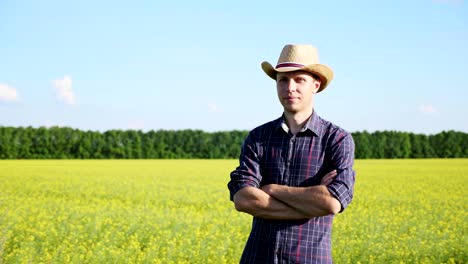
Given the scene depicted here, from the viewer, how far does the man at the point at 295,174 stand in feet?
11.9

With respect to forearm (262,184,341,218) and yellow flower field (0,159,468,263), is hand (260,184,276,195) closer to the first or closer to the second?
forearm (262,184,341,218)

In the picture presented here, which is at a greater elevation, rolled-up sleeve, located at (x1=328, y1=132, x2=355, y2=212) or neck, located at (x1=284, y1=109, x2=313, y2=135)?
neck, located at (x1=284, y1=109, x2=313, y2=135)

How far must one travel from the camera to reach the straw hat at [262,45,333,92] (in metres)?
3.66

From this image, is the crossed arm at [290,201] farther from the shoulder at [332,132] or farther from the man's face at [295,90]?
the man's face at [295,90]

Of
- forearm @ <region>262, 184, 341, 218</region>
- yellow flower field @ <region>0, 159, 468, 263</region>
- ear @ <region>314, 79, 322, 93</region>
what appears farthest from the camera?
yellow flower field @ <region>0, 159, 468, 263</region>

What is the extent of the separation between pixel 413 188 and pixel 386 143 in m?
44.8

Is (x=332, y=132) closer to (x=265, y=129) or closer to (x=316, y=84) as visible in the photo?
(x=316, y=84)

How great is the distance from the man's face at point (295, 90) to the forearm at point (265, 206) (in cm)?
56

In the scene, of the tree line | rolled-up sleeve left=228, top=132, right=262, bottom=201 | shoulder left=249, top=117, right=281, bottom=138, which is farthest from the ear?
the tree line

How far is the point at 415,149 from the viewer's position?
224 feet

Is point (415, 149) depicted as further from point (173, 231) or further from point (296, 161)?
point (296, 161)

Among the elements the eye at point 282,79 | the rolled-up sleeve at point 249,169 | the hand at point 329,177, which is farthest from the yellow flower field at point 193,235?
the eye at point 282,79

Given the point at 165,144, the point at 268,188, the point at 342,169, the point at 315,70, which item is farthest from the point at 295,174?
the point at 165,144

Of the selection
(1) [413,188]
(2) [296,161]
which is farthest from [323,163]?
(1) [413,188]
